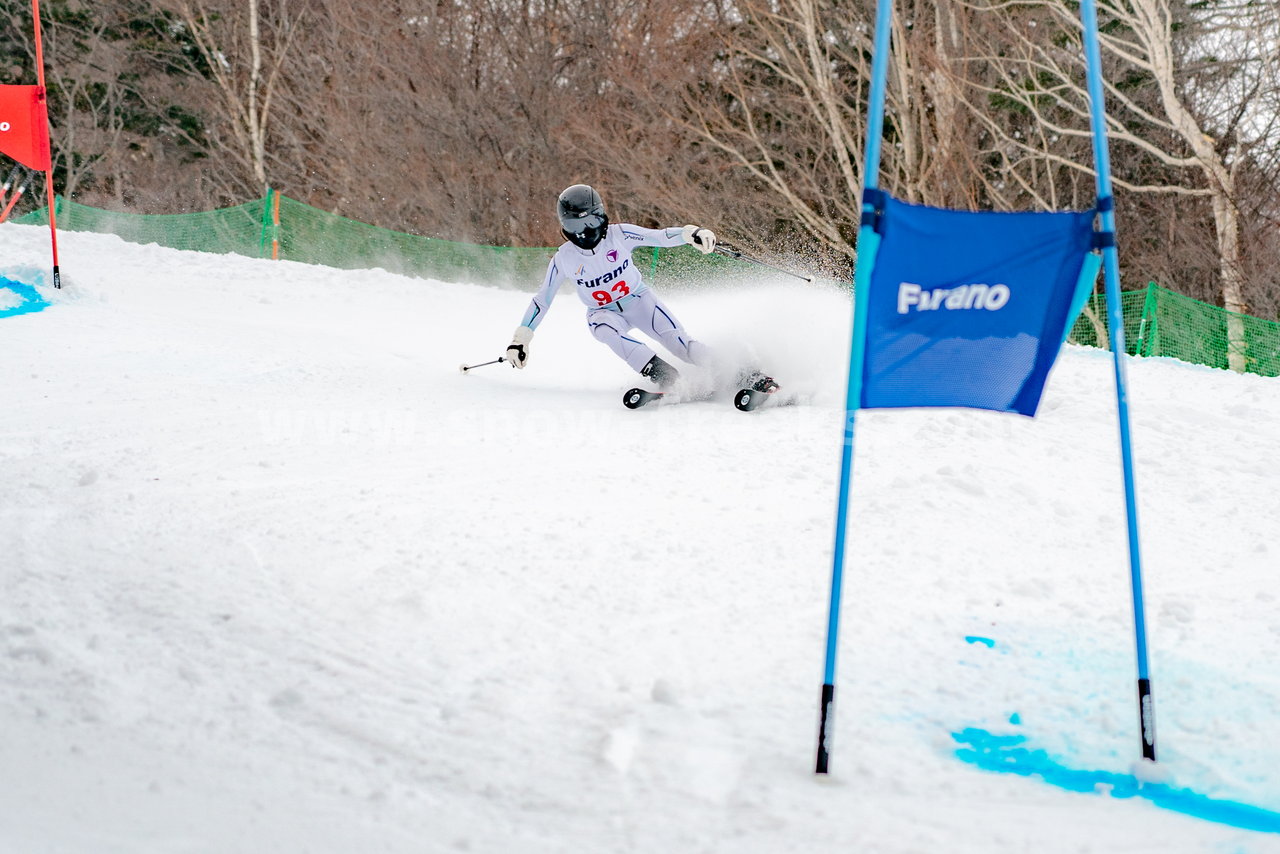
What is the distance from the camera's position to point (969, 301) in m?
2.81

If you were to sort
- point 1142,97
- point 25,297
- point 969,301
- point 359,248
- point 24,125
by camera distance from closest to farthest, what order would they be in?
1. point 969,301
2. point 25,297
3. point 24,125
4. point 359,248
5. point 1142,97

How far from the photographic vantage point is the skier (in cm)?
704

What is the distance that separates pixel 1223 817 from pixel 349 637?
2.48 metres

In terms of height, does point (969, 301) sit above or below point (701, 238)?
below

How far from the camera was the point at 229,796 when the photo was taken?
95.6 inches

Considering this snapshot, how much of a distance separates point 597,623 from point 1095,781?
5.25 feet

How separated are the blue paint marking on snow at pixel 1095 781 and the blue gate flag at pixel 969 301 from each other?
0.93 meters

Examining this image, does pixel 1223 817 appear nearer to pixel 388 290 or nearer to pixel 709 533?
pixel 709 533

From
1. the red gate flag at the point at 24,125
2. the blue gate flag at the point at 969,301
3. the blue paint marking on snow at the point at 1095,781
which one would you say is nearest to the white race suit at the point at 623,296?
the blue gate flag at the point at 969,301

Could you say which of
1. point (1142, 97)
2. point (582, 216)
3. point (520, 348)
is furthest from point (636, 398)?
point (1142, 97)

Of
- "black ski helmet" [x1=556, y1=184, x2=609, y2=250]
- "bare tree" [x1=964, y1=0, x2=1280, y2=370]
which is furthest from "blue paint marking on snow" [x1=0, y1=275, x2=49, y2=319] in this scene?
"bare tree" [x1=964, y1=0, x2=1280, y2=370]

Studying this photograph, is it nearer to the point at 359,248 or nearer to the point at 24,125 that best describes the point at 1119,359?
the point at 24,125

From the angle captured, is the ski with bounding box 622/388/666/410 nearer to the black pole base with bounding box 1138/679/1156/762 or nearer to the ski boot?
the ski boot

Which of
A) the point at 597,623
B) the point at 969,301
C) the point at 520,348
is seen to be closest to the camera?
the point at 969,301
